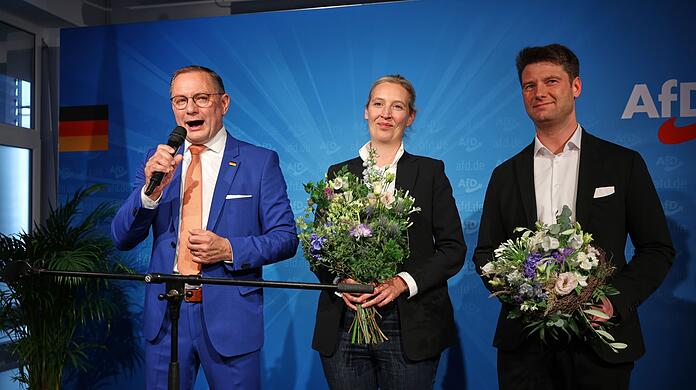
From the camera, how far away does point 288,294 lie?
466 centimetres

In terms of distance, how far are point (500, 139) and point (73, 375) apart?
131 inches

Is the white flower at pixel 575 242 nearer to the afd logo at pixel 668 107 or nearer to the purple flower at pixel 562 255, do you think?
the purple flower at pixel 562 255

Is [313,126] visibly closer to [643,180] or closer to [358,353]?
[358,353]

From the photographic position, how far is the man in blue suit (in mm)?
2807

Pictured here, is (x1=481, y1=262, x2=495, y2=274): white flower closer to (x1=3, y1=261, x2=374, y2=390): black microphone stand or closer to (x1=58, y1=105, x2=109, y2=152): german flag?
(x1=3, y1=261, x2=374, y2=390): black microphone stand

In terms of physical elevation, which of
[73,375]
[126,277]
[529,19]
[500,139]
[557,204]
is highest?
[529,19]

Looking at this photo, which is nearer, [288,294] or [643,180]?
[643,180]

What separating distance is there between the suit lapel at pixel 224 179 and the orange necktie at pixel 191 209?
2.5 inches

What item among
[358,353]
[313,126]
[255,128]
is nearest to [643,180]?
[358,353]

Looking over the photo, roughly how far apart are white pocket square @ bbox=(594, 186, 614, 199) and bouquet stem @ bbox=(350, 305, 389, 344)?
98cm

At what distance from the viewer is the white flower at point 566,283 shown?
2312 mm

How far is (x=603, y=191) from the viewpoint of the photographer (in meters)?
2.70

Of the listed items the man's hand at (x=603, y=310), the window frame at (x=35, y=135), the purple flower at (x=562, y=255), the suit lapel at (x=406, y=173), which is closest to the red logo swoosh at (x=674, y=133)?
the suit lapel at (x=406, y=173)

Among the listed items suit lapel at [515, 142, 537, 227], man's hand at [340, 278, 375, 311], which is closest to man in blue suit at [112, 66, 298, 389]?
man's hand at [340, 278, 375, 311]
